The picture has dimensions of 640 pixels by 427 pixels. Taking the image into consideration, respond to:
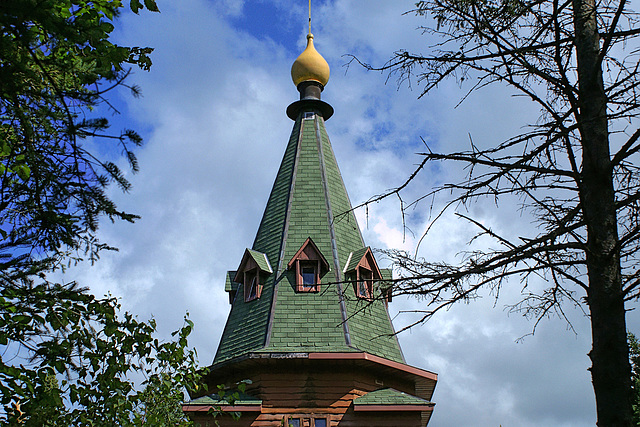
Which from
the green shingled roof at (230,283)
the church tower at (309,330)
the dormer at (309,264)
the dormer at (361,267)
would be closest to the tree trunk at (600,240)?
the church tower at (309,330)

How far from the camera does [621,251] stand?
5324 millimetres

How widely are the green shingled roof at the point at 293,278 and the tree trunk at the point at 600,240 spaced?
938 cm

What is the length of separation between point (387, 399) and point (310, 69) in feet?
41.6

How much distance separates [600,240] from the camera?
208 inches

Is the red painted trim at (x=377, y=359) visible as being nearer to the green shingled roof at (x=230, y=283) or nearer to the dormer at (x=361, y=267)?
the dormer at (x=361, y=267)

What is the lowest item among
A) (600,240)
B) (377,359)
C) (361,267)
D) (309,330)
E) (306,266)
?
(600,240)

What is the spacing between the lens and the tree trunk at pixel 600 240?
489 cm

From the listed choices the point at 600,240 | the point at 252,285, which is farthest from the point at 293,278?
the point at 600,240

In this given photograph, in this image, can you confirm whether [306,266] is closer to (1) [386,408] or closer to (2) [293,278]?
(2) [293,278]

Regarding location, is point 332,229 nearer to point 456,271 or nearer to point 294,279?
point 294,279

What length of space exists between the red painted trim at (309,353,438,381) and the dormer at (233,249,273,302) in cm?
336

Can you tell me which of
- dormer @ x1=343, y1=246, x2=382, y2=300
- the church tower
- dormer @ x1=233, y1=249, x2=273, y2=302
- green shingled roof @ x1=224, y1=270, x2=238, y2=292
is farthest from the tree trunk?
green shingled roof @ x1=224, y1=270, x2=238, y2=292

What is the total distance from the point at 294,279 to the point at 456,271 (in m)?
12.9

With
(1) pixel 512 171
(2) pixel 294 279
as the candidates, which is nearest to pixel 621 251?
(1) pixel 512 171
